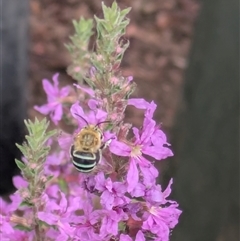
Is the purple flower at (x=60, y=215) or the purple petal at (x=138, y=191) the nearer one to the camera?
the purple petal at (x=138, y=191)

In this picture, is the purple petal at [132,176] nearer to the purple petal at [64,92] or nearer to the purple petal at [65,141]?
the purple petal at [65,141]

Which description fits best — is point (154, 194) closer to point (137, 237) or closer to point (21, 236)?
point (137, 237)


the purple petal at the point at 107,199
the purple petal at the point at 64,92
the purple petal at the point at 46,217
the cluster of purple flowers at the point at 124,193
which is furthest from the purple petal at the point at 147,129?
the purple petal at the point at 64,92

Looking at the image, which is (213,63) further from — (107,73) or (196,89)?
(107,73)

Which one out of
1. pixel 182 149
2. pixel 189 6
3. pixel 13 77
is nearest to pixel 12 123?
pixel 13 77

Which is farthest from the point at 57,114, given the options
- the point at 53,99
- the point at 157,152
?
the point at 157,152
